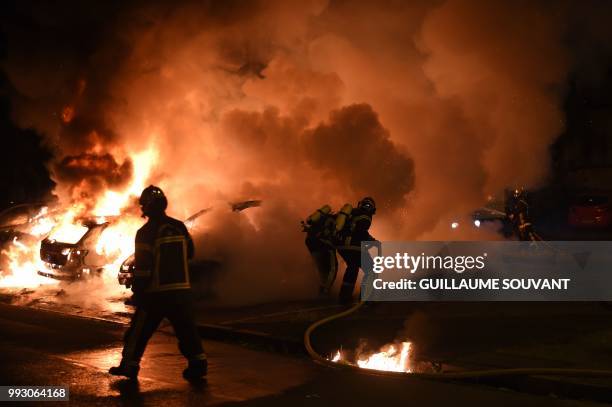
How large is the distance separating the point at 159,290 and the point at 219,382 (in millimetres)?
981

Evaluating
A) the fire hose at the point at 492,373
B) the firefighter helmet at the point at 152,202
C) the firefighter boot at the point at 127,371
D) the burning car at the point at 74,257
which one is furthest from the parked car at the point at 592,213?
the firefighter boot at the point at 127,371

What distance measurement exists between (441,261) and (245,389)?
753 centimetres

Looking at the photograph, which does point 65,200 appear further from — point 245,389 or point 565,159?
point 565,159

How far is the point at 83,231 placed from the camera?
1433cm

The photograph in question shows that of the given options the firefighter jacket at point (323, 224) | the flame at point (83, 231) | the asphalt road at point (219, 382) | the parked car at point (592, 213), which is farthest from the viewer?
the parked car at point (592, 213)

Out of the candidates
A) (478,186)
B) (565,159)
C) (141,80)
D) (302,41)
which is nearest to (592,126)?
(565,159)

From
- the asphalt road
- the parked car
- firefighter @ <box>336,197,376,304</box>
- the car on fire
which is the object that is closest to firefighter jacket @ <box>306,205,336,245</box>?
firefighter @ <box>336,197,376,304</box>

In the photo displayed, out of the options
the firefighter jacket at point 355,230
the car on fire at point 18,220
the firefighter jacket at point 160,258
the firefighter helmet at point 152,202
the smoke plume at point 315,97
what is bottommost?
the firefighter jacket at point 160,258

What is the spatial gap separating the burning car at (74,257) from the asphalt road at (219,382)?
473cm

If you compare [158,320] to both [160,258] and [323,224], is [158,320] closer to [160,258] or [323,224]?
[160,258]

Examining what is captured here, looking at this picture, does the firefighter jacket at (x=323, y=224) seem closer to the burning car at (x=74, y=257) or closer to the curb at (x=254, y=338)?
the curb at (x=254, y=338)

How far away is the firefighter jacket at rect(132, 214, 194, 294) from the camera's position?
6695 millimetres

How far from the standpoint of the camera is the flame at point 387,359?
25.0 feet

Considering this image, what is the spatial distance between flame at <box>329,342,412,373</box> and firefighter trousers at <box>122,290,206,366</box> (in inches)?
68.2
